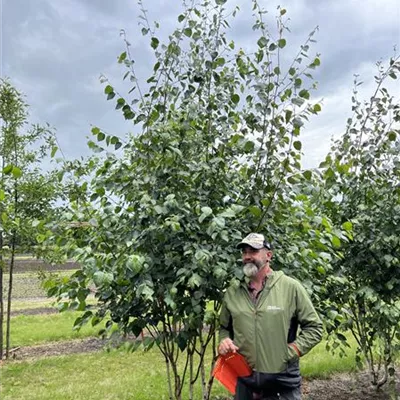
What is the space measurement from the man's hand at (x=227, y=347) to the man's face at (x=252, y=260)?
0.43 m

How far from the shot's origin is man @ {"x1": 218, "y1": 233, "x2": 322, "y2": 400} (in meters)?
2.75

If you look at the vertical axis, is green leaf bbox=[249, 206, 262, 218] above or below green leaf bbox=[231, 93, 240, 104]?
below

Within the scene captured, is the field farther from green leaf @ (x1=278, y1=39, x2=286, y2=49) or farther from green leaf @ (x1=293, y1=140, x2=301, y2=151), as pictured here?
green leaf @ (x1=278, y1=39, x2=286, y2=49)

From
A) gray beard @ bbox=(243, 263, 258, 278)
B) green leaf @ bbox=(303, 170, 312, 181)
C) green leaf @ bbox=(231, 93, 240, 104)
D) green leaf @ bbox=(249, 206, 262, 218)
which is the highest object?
green leaf @ bbox=(231, 93, 240, 104)

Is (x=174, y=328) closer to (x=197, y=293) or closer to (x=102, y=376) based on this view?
(x=197, y=293)

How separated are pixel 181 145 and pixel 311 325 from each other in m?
1.55

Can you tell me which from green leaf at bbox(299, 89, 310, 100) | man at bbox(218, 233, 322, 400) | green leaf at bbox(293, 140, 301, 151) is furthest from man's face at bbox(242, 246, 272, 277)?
green leaf at bbox(299, 89, 310, 100)

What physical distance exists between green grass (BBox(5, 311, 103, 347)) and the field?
0.02m

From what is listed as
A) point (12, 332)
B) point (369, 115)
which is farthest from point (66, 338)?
point (369, 115)

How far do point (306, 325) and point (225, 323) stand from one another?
526mm

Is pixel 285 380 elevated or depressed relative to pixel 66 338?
elevated

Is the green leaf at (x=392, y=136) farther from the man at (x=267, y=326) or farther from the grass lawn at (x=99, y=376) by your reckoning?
the grass lawn at (x=99, y=376)

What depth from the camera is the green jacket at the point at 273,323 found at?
2748 mm

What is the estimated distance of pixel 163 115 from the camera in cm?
339
